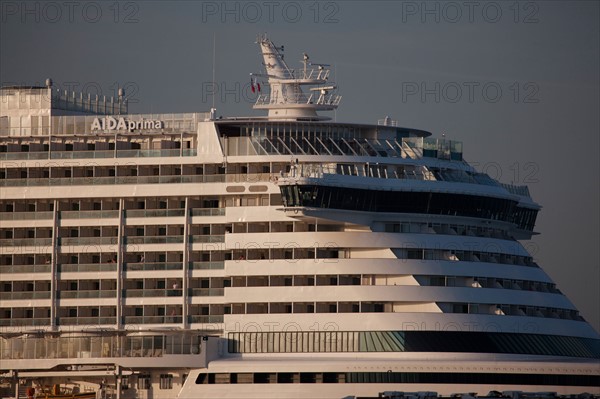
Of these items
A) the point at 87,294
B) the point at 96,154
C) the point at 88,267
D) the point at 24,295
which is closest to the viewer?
the point at 87,294

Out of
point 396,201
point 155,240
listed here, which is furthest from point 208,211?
point 396,201

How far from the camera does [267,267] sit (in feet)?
331

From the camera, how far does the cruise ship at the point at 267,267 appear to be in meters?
98.6

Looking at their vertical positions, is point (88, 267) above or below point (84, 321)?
above

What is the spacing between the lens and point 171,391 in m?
101

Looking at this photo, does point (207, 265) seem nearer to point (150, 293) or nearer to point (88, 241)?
point (150, 293)

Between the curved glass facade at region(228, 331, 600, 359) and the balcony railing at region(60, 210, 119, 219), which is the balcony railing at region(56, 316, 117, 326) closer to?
the balcony railing at region(60, 210, 119, 219)

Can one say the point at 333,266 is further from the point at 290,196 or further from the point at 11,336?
the point at 11,336

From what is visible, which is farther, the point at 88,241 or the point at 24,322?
the point at 88,241

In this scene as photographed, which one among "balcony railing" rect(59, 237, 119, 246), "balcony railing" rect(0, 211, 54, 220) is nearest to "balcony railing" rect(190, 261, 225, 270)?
"balcony railing" rect(59, 237, 119, 246)

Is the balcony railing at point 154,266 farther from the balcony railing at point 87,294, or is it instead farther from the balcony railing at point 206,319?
the balcony railing at point 206,319

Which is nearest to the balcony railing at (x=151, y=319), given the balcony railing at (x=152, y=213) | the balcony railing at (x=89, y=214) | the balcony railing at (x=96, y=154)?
the balcony railing at (x=152, y=213)

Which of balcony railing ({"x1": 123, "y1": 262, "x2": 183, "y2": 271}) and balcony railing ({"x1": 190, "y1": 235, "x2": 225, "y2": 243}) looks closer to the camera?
balcony railing ({"x1": 190, "y1": 235, "x2": 225, "y2": 243})

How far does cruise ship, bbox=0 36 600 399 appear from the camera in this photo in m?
98.6
